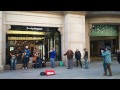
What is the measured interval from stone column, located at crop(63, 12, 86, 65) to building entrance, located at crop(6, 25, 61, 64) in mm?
1051

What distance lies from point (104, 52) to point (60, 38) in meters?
8.17

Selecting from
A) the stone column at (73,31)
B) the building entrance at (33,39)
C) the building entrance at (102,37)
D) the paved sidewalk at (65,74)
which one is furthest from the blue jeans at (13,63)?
the building entrance at (102,37)

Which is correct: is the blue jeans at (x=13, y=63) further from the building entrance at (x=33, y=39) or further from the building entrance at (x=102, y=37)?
the building entrance at (x=102, y=37)

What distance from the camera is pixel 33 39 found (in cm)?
2058

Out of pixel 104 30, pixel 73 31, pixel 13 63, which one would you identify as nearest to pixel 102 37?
pixel 104 30

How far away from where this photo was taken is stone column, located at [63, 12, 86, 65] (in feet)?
67.3

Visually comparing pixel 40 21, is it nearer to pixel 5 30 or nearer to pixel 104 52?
pixel 5 30

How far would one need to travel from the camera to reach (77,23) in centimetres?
2091

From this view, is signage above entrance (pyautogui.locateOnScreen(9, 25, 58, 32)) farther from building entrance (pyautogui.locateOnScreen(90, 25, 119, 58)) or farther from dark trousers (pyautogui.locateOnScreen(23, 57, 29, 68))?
building entrance (pyautogui.locateOnScreen(90, 25, 119, 58))

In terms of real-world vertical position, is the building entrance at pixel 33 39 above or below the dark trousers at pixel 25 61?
above

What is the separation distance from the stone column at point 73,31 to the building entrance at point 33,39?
3.45 feet

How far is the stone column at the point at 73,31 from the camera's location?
2050 centimetres

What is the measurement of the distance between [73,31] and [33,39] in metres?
3.64

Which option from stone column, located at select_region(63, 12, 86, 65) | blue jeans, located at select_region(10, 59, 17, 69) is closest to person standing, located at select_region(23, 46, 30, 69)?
blue jeans, located at select_region(10, 59, 17, 69)
